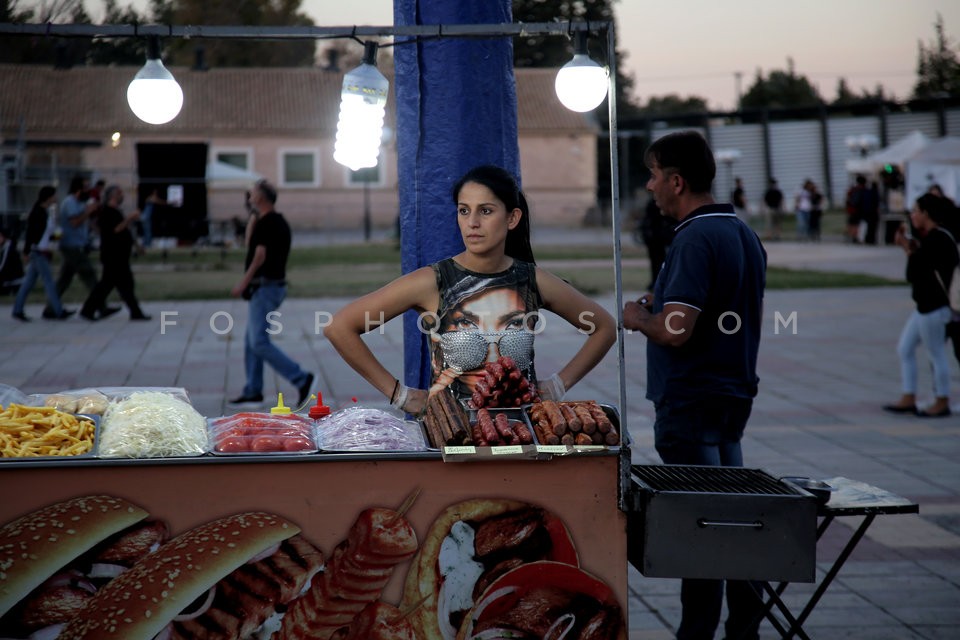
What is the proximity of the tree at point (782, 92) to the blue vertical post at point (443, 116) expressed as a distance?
7188 cm

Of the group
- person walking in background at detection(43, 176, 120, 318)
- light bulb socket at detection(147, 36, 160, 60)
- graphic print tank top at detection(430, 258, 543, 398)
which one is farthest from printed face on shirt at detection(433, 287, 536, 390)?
person walking in background at detection(43, 176, 120, 318)

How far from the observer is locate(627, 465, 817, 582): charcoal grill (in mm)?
3475

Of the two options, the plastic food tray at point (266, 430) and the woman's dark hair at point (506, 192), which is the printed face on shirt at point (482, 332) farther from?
the plastic food tray at point (266, 430)

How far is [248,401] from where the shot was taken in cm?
1005

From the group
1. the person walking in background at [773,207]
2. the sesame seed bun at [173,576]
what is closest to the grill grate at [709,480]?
the sesame seed bun at [173,576]

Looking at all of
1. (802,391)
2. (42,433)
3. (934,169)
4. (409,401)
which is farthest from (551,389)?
(934,169)

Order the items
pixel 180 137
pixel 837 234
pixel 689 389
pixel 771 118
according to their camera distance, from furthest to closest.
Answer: pixel 771 118 < pixel 180 137 < pixel 837 234 < pixel 689 389

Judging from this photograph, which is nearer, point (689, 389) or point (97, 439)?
point (97, 439)

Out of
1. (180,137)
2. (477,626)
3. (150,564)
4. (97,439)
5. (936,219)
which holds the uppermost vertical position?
(180,137)

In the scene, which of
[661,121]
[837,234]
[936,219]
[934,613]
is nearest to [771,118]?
[661,121]

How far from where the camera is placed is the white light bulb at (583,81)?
397cm

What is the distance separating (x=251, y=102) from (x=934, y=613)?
49.6m

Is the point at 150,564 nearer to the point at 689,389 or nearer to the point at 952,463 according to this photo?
the point at 689,389

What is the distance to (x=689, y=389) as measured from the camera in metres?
4.20
